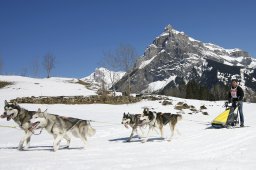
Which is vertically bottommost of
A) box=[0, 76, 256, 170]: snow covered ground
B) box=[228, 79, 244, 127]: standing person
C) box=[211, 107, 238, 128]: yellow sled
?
box=[0, 76, 256, 170]: snow covered ground

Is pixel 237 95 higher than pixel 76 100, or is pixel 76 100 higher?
pixel 76 100

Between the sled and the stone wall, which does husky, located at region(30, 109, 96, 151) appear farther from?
the stone wall

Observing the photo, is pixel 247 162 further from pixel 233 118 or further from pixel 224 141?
pixel 233 118

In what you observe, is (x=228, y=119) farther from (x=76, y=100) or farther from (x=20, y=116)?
(x=76, y=100)

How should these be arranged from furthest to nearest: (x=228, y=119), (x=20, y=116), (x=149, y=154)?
1. (x=228, y=119)
2. (x=20, y=116)
3. (x=149, y=154)

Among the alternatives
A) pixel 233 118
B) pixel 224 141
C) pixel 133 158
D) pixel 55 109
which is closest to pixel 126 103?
pixel 55 109

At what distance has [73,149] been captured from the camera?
11.7m

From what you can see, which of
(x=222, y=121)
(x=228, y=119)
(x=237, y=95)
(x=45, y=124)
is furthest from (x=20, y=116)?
(x=237, y=95)

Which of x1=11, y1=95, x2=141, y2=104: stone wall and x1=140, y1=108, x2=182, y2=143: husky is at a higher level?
x1=11, y1=95, x2=141, y2=104: stone wall

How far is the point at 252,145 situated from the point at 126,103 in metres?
24.7

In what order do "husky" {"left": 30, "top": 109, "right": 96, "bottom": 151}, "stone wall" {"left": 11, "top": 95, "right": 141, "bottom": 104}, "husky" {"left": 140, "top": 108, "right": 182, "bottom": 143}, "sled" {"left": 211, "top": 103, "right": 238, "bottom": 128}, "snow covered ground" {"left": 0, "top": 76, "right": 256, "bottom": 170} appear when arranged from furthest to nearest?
"stone wall" {"left": 11, "top": 95, "right": 141, "bottom": 104} < "sled" {"left": 211, "top": 103, "right": 238, "bottom": 128} < "husky" {"left": 140, "top": 108, "right": 182, "bottom": 143} < "husky" {"left": 30, "top": 109, "right": 96, "bottom": 151} < "snow covered ground" {"left": 0, "top": 76, "right": 256, "bottom": 170}

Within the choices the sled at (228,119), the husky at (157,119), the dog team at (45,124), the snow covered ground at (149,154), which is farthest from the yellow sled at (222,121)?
the dog team at (45,124)

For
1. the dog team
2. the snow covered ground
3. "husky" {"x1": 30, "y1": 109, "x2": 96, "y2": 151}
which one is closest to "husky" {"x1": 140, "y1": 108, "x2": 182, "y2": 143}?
the snow covered ground

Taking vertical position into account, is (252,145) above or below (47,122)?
below
